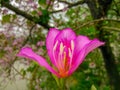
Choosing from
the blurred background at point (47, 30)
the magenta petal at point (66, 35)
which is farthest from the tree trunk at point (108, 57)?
the magenta petal at point (66, 35)

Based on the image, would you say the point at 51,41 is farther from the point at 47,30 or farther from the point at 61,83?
the point at 47,30

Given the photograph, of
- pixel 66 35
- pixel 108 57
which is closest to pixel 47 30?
pixel 108 57

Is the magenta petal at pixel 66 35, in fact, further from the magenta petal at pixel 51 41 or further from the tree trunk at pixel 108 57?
the tree trunk at pixel 108 57

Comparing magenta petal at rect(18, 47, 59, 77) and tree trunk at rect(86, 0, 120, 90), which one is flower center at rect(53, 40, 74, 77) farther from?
tree trunk at rect(86, 0, 120, 90)

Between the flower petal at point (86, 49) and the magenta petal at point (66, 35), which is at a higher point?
the magenta petal at point (66, 35)

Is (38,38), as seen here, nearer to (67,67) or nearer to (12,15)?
(12,15)

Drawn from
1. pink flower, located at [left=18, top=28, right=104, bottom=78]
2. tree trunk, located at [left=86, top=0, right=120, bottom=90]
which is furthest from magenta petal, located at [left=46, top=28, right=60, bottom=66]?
tree trunk, located at [left=86, top=0, right=120, bottom=90]

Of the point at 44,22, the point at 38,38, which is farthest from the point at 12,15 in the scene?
the point at 38,38

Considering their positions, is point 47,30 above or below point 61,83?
above
